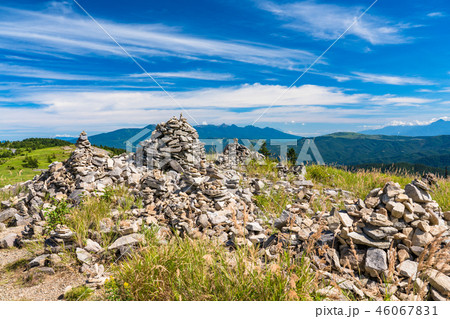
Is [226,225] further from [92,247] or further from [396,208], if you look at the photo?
[396,208]

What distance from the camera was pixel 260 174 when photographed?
13953mm

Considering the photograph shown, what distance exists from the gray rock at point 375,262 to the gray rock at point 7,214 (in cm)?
1298

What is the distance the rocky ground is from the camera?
15.7 ft

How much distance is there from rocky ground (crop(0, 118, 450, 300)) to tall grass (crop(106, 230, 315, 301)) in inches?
14.0

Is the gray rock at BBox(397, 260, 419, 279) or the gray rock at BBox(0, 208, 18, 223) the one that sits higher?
the gray rock at BBox(397, 260, 419, 279)

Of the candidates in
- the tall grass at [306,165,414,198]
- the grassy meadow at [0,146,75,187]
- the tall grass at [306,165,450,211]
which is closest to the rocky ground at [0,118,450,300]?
the tall grass at [306,165,450,211]

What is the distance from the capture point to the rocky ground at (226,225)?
188 inches

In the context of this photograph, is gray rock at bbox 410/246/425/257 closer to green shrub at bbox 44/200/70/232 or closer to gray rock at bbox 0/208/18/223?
green shrub at bbox 44/200/70/232

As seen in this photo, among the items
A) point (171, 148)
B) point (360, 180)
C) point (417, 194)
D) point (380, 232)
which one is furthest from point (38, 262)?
point (360, 180)

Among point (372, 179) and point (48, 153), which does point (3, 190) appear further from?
point (372, 179)

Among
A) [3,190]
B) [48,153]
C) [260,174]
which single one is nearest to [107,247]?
[260,174]

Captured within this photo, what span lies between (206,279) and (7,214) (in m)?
11.1

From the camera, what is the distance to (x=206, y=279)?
4066 mm
